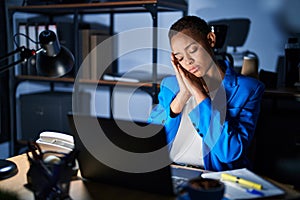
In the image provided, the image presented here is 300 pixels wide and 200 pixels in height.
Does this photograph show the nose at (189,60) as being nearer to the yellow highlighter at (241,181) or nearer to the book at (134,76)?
the yellow highlighter at (241,181)

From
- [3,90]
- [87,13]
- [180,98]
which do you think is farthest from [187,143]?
[3,90]

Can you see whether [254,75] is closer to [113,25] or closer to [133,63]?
[133,63]

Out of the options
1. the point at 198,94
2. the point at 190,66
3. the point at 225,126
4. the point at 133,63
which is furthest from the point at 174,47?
the point at 133,63

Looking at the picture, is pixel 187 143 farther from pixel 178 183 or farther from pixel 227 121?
pixel 178 183

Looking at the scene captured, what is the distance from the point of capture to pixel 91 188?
1124 millimetres

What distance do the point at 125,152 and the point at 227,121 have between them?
1.73ft

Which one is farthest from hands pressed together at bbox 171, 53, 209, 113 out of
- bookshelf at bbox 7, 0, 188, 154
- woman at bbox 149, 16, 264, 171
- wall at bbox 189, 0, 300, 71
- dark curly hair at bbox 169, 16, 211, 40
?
wall at bbox 189, 0, 300, 71

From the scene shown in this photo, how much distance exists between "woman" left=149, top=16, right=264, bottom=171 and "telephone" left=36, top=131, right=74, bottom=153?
0.40 meters

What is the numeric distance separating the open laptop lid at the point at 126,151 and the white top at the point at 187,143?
0.48 meters

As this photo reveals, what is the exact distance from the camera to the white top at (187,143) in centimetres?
154

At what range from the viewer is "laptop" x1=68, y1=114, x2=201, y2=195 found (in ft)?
3.31

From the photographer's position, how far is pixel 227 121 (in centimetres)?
143

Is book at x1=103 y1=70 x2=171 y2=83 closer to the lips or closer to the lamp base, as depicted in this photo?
the lips

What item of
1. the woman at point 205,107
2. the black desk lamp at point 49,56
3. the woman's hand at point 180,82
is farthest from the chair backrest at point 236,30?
the black desk lamp at point 49,56
